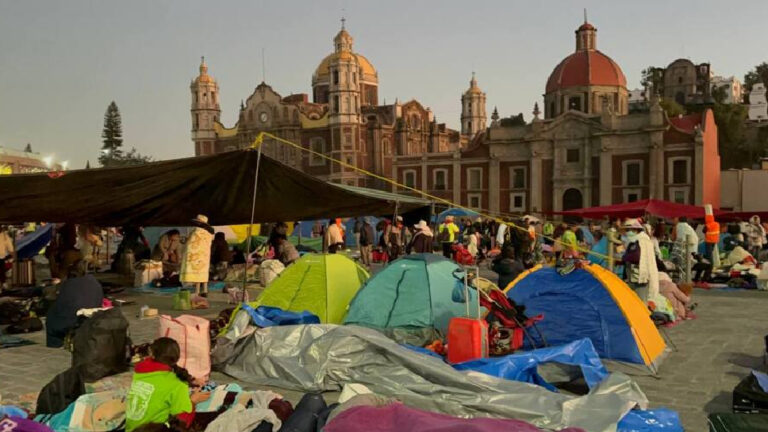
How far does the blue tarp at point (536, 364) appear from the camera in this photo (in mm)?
5961

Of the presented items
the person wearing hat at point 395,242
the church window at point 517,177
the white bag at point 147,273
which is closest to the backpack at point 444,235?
the person wearing hat at point 395,242

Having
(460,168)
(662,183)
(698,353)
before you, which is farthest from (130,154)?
(698,353)

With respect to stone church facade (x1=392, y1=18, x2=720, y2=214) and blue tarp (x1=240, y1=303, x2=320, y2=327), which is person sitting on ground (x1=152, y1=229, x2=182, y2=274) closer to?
blue tarp (x1=240, y1=303, x2=320, y2=327)

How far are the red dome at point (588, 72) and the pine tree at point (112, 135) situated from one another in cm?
5824

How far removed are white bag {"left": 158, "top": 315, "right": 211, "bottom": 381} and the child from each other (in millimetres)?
1699

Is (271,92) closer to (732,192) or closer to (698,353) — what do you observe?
(732,192)

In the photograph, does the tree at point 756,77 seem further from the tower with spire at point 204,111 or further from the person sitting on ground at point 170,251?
the person sitting on ground at point 170,251

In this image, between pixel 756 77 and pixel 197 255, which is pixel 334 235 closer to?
pixel 197 255

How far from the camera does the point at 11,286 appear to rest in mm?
13812

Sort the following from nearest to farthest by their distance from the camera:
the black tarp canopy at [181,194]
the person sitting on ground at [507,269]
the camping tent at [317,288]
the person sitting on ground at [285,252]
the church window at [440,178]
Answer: the black tarp canopy at [181,194], the camping tent at [317,288], the person sitting on ground at [507,269], the person sitting on ground at [285,252], the church window at [440,178]

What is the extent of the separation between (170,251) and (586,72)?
41399 mm

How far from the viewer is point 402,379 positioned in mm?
5824

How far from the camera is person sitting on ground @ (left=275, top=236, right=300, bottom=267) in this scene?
15.0 metres

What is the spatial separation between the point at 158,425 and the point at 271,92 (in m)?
57.0
